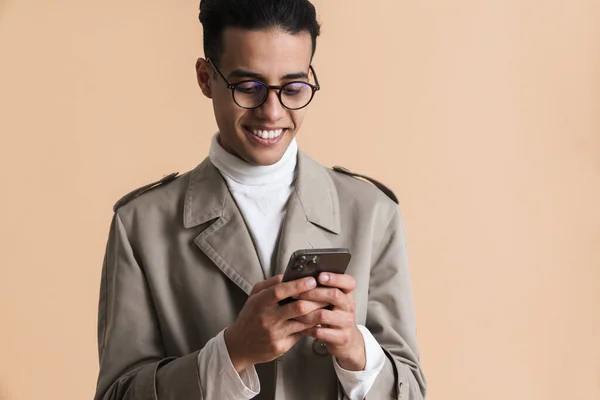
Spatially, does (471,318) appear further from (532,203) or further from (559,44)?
(559,44)

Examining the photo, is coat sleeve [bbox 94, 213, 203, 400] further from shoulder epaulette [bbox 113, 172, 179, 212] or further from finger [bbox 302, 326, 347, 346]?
finger [bbox 302, 326, 347, 346]

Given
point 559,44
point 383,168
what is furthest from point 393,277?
point 559,44

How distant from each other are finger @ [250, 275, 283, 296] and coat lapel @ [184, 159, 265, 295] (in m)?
0.14

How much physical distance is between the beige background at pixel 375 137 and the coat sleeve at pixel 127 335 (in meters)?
1.26

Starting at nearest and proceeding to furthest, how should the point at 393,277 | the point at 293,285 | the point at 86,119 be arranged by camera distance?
1. the point at 293,285
2. the point at 393,277
3. the point at 86,119

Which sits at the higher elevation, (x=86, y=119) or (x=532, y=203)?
(x=86, y=119)

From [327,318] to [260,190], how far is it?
0.38 meters

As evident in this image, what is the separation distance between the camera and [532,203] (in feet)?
10.0

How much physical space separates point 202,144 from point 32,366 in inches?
36.9

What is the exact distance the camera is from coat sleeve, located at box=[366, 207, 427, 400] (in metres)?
1.77

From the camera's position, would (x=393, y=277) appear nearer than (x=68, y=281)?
Yes

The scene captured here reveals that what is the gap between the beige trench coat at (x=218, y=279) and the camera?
1705 millimetres

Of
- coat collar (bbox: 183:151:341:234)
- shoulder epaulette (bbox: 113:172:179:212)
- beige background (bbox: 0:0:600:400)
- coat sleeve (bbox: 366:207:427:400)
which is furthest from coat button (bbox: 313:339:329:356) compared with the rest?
beige background (bbox: 0:0:600:400)

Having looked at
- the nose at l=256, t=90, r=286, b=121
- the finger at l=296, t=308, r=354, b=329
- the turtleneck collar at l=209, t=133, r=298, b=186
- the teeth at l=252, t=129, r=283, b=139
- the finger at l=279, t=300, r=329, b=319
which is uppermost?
the nose at l=256, t=90, r=286, b=121
